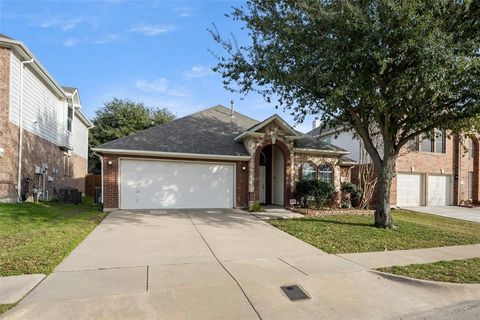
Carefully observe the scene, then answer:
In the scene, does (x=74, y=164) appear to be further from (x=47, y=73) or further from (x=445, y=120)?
(x=445, y=120)

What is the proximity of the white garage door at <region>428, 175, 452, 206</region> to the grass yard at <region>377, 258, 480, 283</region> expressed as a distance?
52.6 feet

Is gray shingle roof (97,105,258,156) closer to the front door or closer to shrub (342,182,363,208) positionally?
the front door

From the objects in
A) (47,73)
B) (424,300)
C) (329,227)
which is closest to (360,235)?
(329,227)

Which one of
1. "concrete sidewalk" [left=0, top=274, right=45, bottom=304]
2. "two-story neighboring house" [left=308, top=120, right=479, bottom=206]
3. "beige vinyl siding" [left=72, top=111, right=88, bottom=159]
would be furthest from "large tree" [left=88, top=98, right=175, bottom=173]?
"concrete sidewalk" [left=0, top=274, right=45, bottom=304]

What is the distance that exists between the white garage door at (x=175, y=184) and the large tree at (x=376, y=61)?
5.02 meters

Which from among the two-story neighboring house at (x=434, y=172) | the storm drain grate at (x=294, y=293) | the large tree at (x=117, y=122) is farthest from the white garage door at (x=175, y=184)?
the large tree at (x=117, y=122)

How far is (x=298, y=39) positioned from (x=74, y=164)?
61.9 feet

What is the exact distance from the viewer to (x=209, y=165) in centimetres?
1505

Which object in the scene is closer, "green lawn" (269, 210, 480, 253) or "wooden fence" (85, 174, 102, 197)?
"green lawn" (269, 210, 480, 253)

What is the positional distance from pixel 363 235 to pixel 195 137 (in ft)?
30.5

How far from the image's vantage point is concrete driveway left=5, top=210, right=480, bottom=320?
4.31 meters

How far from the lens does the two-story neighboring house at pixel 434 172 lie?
65.6ft

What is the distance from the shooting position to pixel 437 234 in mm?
10219

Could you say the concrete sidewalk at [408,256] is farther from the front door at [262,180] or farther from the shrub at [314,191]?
the front door at [262,180]
